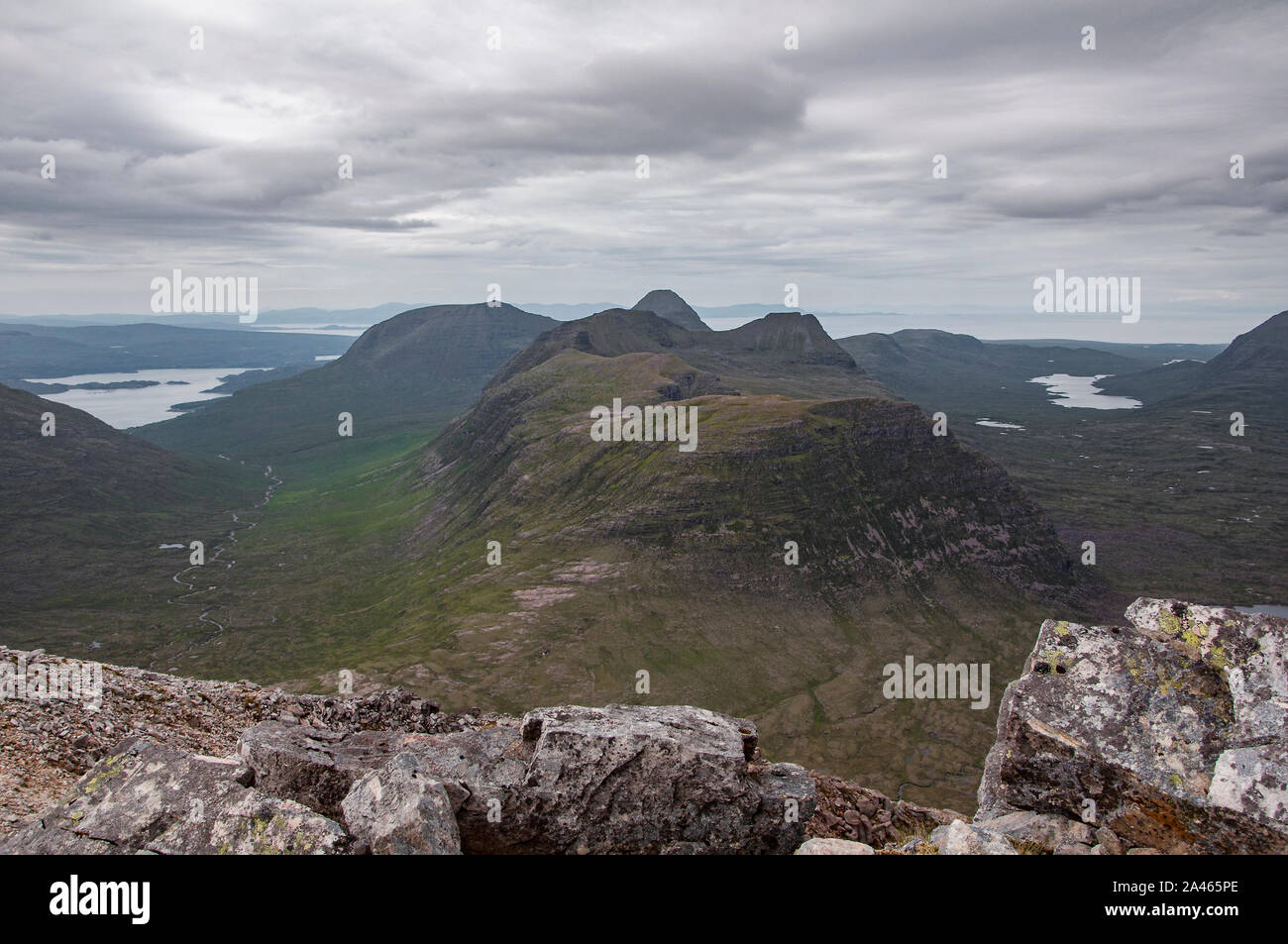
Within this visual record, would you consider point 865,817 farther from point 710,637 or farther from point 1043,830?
point 710,637

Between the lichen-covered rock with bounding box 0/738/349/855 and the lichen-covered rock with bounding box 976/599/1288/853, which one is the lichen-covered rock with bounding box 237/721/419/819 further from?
the lichen-covered rock with bounding box 976/599/1288/853

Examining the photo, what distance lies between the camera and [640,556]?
189125mm

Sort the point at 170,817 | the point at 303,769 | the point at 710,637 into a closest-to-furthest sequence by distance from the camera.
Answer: the point at 170,817 < the point at 303,769 < the point at 710,637

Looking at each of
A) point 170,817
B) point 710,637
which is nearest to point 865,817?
point 170,817

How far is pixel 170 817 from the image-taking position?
1416 centimetres

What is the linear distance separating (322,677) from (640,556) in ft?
264

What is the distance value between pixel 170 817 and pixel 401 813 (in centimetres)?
483

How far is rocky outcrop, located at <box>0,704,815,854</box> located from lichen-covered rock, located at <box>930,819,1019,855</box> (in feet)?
10.4

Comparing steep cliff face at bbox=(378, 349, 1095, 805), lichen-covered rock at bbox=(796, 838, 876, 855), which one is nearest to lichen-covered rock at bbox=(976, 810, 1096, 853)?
lichen-covered rock at bbox=(796, 838, 876, 855)

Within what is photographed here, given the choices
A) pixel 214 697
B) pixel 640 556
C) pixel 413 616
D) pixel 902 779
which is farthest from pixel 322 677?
pixel 214 697

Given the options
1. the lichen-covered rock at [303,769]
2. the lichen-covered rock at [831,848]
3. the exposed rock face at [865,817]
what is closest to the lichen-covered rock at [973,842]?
the lichen-covered rock at [831,848]

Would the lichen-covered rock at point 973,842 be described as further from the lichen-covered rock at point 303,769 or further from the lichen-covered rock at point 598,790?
the lichen-covered rock at point 303,769

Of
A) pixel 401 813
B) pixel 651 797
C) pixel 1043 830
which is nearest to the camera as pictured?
pixel 401 813

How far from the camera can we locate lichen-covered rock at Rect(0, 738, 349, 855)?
13195 mm
